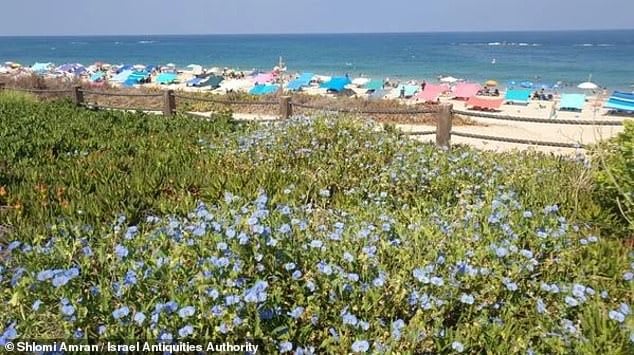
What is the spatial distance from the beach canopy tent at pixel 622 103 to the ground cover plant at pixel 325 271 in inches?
778

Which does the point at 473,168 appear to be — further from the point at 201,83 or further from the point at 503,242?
the point at 201,83

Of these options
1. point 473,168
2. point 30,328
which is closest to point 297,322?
point 30,328

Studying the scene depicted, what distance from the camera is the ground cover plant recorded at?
2.27m

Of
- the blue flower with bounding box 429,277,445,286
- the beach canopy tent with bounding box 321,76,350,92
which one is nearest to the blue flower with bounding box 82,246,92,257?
the blue flower with bounding box 429,277,445,286

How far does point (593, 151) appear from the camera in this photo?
5.08 meters

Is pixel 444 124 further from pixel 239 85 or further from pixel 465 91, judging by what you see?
pixel 239 85

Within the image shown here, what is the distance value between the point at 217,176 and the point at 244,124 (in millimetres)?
3809

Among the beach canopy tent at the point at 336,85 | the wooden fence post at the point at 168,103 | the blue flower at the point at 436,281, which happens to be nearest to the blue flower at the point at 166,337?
the blue flower at the point at 436,281

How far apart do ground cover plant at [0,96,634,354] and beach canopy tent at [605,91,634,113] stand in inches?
778

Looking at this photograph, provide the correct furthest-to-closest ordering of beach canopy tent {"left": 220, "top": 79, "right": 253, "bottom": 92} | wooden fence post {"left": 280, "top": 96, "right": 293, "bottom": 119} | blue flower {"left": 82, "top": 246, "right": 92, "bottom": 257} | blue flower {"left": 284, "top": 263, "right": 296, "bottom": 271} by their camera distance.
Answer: beach canopy tent {"left": 220, "top": 79, "right": 253, "bottom": 92} < wooden fence post {"left": 280, "top": 96, "right": 293, "bottom": 119} < blue flower {"left": 82, "top": 246, "right": 92, "bottom": 257} < blue flower {"left": 284, "top": 263, "right": 296, "bottom": 271}

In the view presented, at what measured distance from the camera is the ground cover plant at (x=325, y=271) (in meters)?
2.27

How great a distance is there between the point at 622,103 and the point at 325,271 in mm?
23471

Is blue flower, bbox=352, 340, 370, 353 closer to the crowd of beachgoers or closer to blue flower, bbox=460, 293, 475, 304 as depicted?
blue flower, bbox=460, 293, 475, 304

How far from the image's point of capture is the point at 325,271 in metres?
2.46
